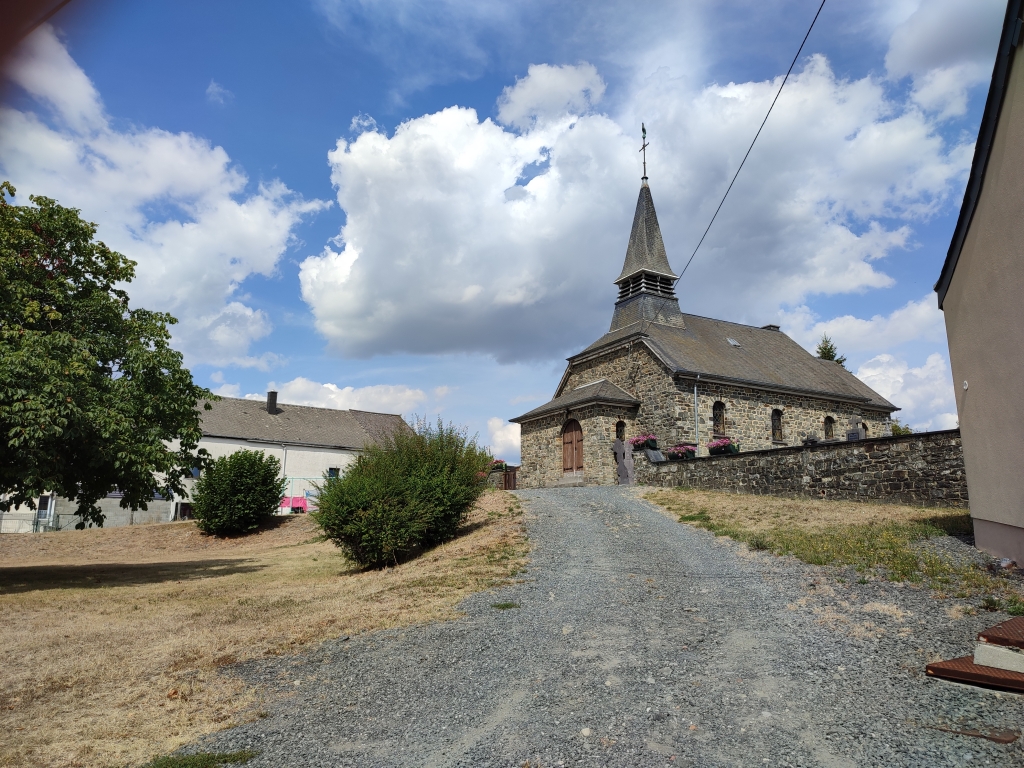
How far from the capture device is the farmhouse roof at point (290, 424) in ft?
115

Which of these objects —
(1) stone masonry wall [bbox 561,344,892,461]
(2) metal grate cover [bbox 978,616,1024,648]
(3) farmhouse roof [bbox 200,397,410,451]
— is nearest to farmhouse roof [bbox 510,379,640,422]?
(1) stone masonry wall [bbox 561,344,892,461]

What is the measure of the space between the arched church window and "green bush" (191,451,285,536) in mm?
A: 16227

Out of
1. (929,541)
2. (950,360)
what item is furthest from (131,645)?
(950,360)

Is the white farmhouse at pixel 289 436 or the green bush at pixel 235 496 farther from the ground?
the white farmhouse at pixel 289 436

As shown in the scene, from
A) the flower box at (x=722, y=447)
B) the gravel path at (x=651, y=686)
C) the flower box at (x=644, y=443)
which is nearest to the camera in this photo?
the gravel path at (x=651, y=686)

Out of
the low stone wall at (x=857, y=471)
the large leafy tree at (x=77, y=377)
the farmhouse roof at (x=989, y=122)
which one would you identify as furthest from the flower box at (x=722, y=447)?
the large leafy tree at (x=77, y=377)

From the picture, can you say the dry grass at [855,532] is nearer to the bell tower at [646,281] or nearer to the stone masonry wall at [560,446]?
the stone masonry wall at [560,446]

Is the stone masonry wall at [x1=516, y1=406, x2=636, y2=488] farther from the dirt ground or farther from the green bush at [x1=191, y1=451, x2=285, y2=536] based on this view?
the green bush at [x1=191, y1=451, x2=285, y2=536]

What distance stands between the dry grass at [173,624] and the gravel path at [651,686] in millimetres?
483

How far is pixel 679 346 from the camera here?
26844 millimetres

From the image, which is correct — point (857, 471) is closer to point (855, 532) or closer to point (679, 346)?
point (855, 532)

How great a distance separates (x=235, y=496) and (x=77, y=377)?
1164cm

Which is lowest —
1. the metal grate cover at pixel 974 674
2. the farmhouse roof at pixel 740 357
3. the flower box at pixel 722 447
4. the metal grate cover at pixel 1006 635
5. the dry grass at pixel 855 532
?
the metal grate cover at pixel 974 674

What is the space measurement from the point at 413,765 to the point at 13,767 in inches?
91.3
